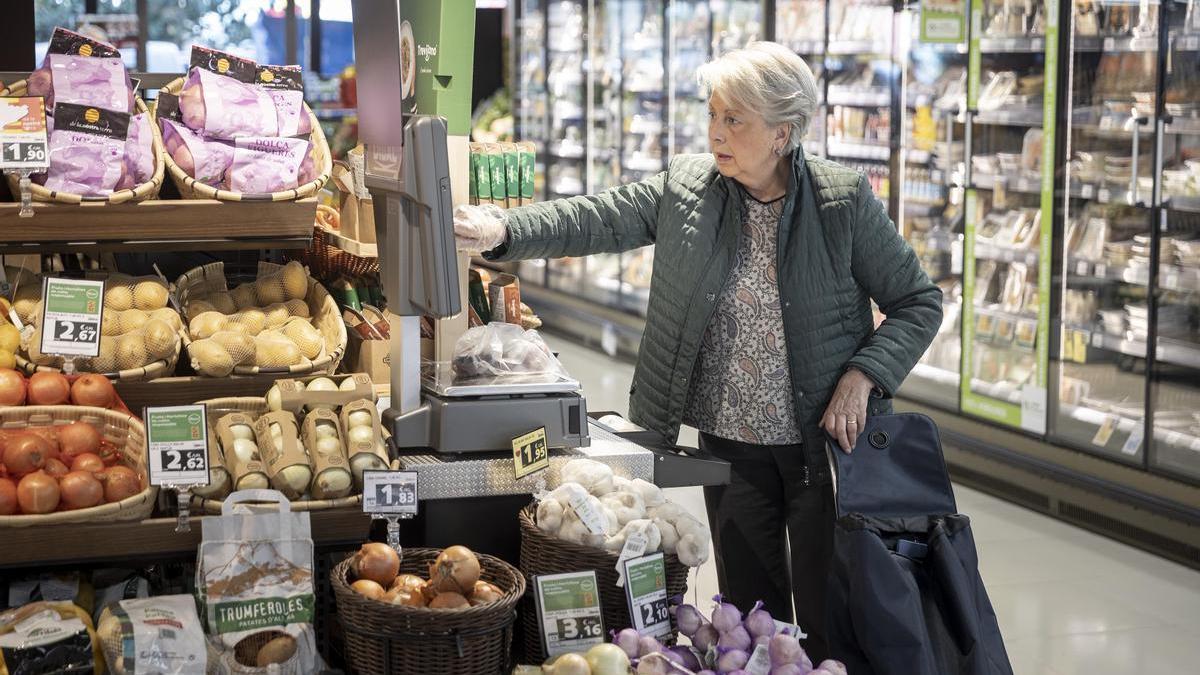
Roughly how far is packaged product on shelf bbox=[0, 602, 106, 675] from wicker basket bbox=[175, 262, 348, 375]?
885 mm

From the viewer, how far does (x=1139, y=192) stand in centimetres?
538

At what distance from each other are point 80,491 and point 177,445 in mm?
191

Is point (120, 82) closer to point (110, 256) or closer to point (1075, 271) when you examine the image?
point (110, 256)

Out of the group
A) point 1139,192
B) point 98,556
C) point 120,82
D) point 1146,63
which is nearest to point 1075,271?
point 1139,192

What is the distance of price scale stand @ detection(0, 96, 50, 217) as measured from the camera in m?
2.77

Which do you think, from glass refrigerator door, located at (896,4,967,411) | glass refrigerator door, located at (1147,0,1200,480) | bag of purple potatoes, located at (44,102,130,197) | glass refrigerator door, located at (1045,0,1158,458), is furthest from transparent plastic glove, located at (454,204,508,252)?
glass refrigerator door, located at (896,4,967,411)

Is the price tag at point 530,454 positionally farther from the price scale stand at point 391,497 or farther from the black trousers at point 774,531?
the black trousers at point 774,531

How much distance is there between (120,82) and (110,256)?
0.63 m

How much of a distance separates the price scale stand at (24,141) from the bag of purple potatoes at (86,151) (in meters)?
0.05

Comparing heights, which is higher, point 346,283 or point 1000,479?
point 346,283

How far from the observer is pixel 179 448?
7.77 feet

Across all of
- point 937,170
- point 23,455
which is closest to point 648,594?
point 23,455

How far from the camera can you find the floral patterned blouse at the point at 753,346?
3002mm

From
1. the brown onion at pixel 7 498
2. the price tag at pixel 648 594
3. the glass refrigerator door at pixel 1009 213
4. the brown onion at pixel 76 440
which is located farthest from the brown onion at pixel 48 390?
the glass refrigerator door at pixel 1009 213
